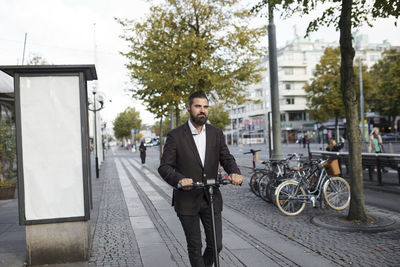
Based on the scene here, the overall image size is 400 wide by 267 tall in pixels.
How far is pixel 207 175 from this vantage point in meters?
3.31

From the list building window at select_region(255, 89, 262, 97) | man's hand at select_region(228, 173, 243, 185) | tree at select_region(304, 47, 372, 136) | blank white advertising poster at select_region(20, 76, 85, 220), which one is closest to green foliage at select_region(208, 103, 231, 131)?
building window at select_region(255, 89, 262, 97)

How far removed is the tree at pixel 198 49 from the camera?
54.2 ft

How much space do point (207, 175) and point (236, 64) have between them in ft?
46.5

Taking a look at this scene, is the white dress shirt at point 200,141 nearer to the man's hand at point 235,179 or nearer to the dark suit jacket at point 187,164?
the dark suit jacket at point 187,164

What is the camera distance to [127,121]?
3450 inches

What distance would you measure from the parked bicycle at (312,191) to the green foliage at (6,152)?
26.4 feet

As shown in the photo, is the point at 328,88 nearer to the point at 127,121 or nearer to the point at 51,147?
the point at 51,147

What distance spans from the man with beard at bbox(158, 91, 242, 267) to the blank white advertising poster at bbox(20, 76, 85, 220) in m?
2.12

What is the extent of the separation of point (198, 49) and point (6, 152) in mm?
8669

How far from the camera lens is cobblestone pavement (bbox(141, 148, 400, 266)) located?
481 centimetres

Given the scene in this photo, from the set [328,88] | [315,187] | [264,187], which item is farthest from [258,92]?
[315,187]

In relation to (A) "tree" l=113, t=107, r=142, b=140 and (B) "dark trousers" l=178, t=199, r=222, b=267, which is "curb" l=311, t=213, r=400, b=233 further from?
(A) "tree" l=113, t=107, r=142, b=140

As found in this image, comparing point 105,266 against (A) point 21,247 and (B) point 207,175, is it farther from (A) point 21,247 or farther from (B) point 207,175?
(B) point 207,175

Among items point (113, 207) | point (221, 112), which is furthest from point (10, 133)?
point (221, 112)
